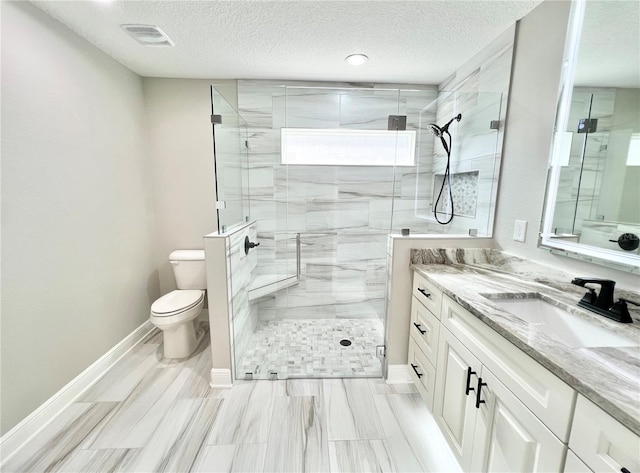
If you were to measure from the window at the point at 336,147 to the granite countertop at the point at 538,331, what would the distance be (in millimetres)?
1149

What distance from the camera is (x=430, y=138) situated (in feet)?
7.42

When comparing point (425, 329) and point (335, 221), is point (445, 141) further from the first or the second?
point (425, 329)

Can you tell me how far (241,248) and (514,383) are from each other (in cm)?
191

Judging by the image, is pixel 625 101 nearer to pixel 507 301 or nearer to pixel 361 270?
pixel 507 301

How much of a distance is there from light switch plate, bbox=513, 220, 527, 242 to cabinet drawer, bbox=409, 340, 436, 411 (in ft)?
3.09

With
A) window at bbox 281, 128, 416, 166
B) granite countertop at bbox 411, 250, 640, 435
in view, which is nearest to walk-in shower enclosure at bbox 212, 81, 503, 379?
window at bbox 281, 128, 416, 166

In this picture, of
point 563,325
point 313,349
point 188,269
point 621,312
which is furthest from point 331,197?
point 621,312

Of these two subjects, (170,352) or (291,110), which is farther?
(291,110)

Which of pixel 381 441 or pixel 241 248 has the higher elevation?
pixel 241 248

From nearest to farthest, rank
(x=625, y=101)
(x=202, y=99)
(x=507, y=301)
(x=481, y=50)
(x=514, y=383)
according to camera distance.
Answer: (x=514, y=383) < (x=625, y=101) < (x=507, y=301) < (x=481, y=50) < (x=202, y=99)

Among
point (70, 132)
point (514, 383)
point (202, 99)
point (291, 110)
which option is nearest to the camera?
point (514, 383)

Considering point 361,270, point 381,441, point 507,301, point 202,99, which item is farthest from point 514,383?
point 202,99

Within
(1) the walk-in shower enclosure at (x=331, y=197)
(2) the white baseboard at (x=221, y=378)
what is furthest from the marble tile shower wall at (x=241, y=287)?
(2) the white baseboard at (x=221, y=378)

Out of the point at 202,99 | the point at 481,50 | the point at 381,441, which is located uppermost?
the point at 481,50
